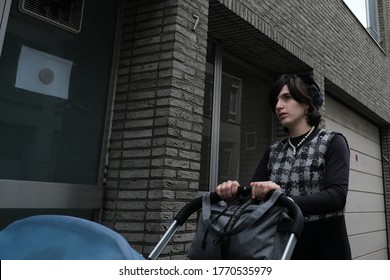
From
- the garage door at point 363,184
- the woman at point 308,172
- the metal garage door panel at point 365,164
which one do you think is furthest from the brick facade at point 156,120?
the metal garage door panel at point 365,164

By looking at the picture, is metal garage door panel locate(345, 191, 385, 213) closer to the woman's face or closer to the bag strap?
the woman's face

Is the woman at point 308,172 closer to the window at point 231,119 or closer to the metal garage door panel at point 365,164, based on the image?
the window at point 231,119

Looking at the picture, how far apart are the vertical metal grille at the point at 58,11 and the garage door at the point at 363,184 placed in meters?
4.70

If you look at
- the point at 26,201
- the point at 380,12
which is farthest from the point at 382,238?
the point at 26,201

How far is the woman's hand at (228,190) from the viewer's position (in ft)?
5.90

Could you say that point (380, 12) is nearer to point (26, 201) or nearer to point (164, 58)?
point (164, 58)

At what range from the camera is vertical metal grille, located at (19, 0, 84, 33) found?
3.05 metres

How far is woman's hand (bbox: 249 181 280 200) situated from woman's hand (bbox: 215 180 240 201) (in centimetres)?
11

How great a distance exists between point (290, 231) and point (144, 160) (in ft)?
6.32

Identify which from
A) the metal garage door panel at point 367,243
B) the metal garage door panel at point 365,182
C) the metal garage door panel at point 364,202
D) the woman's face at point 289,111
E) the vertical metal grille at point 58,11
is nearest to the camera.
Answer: the woman's face at point 289,111

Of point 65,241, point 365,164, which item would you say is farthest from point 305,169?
point 365,164

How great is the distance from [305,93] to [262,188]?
0.77 meters

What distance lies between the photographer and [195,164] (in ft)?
11.2

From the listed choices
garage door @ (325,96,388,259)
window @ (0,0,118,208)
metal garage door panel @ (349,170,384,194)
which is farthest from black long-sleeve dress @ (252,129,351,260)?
metal garage door panel @ (349,170,384,194)
